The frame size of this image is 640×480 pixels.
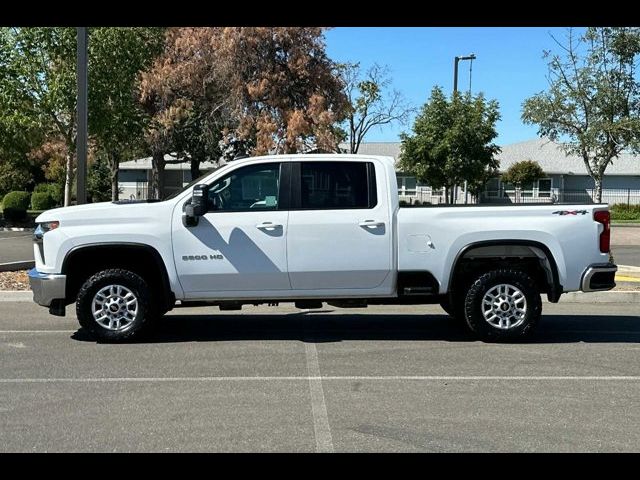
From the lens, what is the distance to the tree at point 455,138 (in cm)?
3041

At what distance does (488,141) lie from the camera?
1222 inches

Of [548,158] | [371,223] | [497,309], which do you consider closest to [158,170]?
[371,223]

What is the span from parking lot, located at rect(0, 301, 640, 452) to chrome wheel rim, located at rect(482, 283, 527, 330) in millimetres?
293

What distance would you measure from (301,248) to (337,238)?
0.42 meters

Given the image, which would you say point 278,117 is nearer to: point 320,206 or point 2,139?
point 2,139

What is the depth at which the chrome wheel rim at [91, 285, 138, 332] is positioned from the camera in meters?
7.93

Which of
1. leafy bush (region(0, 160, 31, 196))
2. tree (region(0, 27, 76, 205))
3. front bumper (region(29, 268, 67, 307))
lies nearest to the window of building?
tree (region(0, 27, 76, 205))

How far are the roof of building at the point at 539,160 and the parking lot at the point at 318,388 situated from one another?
122ft

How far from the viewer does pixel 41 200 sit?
42969mm

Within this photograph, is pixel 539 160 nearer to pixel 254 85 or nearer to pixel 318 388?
pixel 254 85

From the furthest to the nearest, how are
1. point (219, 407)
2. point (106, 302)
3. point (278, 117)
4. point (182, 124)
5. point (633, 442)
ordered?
point (182, 124) → point (278, 117) → point (106, 302) → point (219, 407) → point (633, 442)

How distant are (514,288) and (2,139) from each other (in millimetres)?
21765
